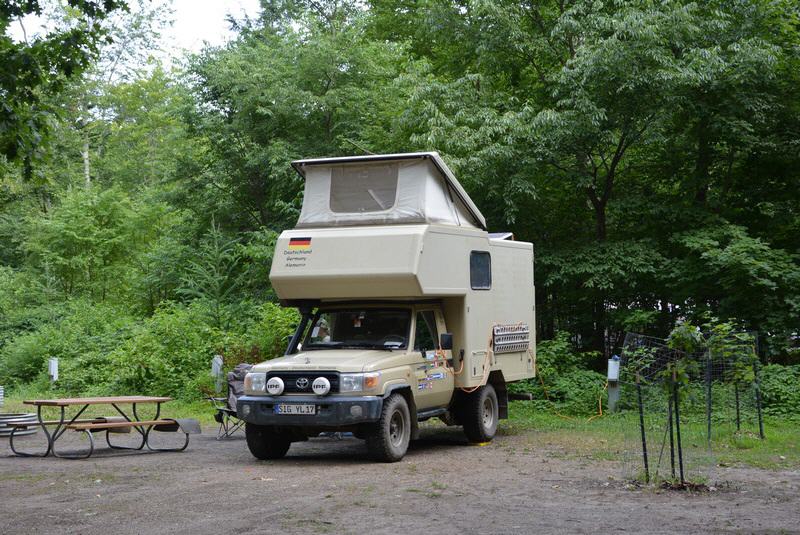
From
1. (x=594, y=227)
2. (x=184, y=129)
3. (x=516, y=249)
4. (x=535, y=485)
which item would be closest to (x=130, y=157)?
(x=184, y=129)

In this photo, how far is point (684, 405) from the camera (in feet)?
35.9

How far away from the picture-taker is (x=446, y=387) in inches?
524

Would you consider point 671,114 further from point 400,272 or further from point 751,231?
point 400,272

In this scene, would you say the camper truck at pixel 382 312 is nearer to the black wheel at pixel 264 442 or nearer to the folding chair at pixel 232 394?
the black wheel at pixel 264 442

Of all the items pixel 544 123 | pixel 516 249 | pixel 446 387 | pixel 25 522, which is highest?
pixel 544 123

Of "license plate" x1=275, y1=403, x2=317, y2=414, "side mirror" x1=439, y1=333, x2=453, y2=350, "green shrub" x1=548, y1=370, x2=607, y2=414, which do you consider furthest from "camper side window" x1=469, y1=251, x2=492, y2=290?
"green shrub" x1=548, y1=370, x2=607, y2=414

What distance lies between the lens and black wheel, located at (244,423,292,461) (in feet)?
40.3

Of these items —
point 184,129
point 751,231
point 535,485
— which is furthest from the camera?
point 184,129

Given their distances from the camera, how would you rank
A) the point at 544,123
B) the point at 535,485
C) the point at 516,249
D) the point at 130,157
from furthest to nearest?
the point at 130,157 < the point at 544,123 < the point at 516,249 < the point at 535,485

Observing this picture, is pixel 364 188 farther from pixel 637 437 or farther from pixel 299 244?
pixel 637 437

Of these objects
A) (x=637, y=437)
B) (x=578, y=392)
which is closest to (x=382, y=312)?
(x=637, y=437)

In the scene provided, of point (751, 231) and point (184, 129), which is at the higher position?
point (184, 129)

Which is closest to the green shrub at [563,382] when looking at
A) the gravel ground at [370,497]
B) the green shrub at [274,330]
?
the green shrub at [274,330]

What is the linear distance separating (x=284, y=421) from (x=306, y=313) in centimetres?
208
